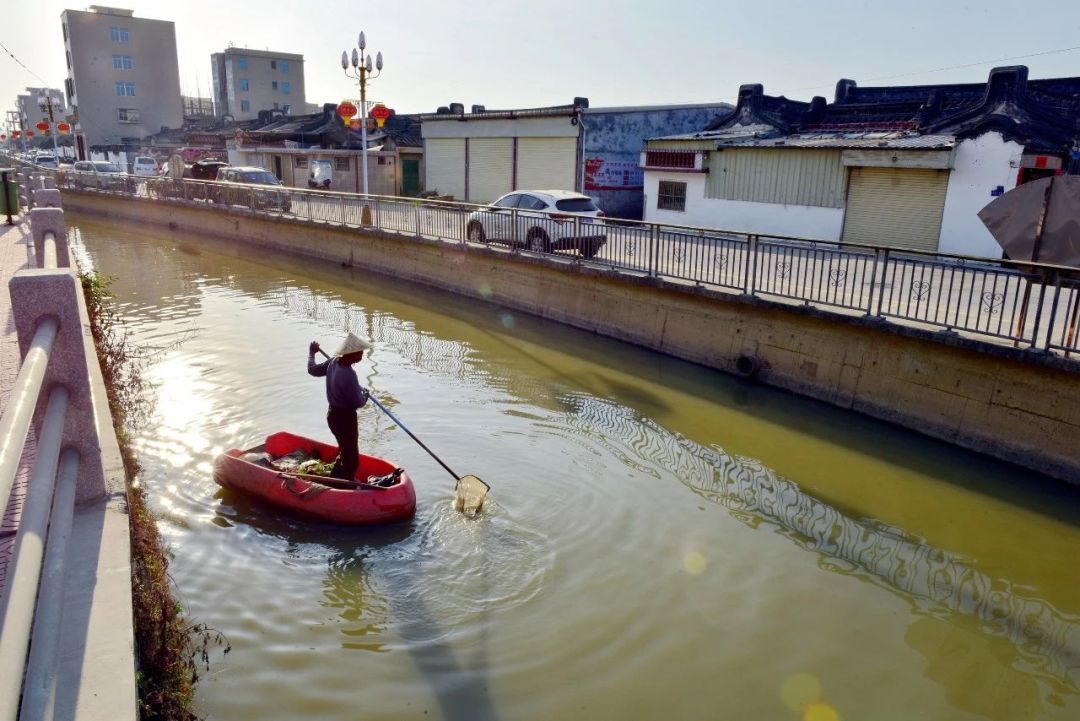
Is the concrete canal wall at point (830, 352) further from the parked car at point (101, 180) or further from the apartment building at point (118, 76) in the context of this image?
the apartment building at point (118, 76)

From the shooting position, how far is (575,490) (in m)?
8.44

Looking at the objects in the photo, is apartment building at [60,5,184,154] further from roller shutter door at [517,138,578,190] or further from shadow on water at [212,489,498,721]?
shadow on water at [212,489,498,721]

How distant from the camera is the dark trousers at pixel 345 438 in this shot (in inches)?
288

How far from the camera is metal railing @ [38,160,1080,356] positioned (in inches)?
367

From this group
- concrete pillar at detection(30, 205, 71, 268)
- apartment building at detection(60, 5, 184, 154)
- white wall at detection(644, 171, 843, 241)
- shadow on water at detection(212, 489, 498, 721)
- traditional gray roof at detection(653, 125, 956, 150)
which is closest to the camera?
shadow on water at detection(212, 489, 498, 721)

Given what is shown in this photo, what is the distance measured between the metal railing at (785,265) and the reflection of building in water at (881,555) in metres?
3.06

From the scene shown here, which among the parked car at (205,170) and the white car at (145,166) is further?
the white car at (145,166)

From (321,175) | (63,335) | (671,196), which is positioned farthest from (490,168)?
(63,335)

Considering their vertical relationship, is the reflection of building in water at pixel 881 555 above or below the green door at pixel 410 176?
below

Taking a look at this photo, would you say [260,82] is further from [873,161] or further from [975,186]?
[975,186]

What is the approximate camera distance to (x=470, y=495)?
778 centimetres

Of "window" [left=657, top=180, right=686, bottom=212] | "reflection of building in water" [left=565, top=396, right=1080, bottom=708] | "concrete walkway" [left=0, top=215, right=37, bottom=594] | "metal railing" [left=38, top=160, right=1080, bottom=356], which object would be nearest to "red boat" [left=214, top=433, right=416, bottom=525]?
"concrete walkway" [left=0, top=215, right=37, bottom=594]

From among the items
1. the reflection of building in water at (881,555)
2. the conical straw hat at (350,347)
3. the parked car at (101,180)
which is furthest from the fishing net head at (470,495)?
the parked car at (101,180)

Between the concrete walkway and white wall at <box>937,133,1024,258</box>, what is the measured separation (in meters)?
17.5
